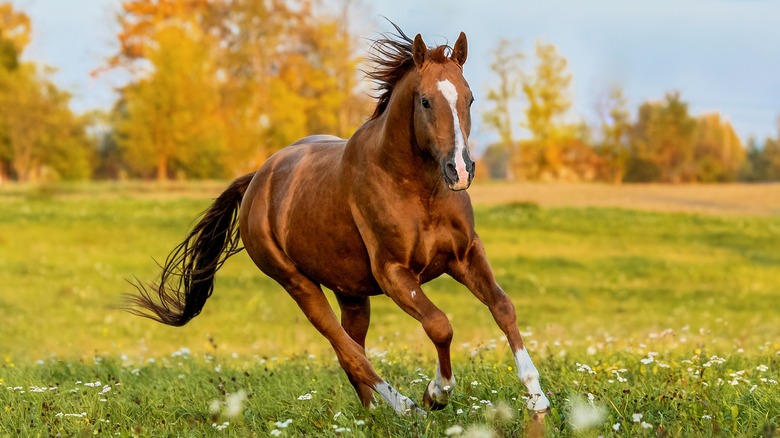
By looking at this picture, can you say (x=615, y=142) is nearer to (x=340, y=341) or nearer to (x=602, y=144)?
(x=602, y=144)

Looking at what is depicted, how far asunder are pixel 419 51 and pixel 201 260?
3.34m

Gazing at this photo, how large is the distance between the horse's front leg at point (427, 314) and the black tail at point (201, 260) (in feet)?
8.22

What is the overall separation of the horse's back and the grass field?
873 mm

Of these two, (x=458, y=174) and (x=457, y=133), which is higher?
(x=457, y=133)

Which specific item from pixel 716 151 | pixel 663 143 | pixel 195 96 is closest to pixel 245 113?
pixel 195 96

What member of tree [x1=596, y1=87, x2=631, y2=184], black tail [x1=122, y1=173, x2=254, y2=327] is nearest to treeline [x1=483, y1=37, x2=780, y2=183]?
tree [x1=596, y1=87, x2=631, y2=184]

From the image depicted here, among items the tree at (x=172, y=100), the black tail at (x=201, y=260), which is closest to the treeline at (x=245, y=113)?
the tree at (x=172, y=100)

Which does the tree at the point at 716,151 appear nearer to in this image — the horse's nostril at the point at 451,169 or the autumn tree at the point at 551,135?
the autumn tree at the point at 551,135

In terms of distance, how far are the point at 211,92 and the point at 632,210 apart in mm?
20472

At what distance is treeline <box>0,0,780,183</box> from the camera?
4091 cm

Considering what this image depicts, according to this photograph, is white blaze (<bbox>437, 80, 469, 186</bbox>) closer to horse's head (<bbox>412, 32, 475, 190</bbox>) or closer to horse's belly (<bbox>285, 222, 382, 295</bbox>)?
horse's head (<bbox>412, 32, 475, 190</bbox>)

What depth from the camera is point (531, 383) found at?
16.6ft

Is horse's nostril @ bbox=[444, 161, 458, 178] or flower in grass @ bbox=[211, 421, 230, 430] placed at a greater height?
horse's nostril @ bbox=[444, 161, 458, 178]

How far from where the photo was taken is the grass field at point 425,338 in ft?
18.3
